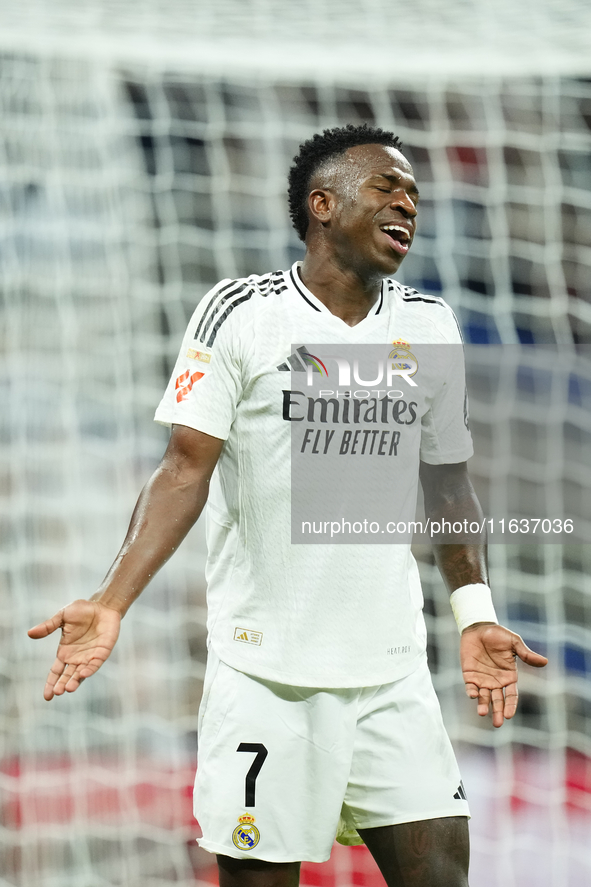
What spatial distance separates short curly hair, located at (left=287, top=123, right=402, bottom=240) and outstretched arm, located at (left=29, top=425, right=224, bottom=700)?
2.10 feet

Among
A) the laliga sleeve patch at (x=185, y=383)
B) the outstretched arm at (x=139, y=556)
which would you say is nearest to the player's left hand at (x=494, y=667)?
the outstretched arm at (x=139, y=556)

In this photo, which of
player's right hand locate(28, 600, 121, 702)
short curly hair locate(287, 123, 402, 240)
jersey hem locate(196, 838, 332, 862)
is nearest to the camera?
player's right hand locate(28, 600, 121, 702)

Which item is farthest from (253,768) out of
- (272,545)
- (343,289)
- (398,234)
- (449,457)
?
(398,234)

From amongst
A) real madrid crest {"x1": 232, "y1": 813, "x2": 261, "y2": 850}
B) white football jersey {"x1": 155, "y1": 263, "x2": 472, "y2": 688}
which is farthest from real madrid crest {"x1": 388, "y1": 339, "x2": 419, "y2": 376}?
real madrid crest {"x1": 232, "y1": 813, "x2": 261, "y2": 850}

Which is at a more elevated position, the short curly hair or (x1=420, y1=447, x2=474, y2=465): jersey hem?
the short curly hair

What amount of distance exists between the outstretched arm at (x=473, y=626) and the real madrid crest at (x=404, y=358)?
9.3 inches

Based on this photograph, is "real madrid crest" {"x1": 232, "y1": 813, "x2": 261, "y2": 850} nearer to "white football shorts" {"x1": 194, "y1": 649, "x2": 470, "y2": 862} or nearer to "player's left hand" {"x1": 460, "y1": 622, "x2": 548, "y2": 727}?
"white football shorts" {"x1": 194, "y1": 649, "x2": 470, "y2": 862}

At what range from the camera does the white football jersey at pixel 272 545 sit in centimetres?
174

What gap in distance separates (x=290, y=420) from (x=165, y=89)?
2.89 meters

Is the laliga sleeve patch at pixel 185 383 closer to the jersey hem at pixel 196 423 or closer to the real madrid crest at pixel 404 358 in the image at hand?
the jersey hem at pixel 196 423

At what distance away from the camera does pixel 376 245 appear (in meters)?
1.91

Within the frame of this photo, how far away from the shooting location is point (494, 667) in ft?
5.76

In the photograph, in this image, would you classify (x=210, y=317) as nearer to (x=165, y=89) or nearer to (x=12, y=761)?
(x=12, y=761)

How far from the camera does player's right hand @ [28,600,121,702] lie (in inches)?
60.1
